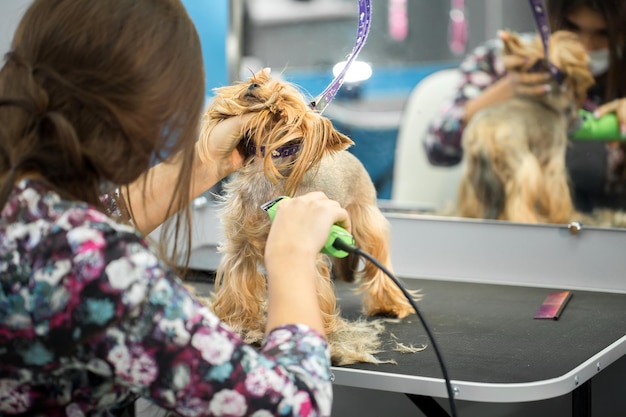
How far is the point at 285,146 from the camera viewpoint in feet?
4.46

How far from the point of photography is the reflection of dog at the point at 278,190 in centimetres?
134

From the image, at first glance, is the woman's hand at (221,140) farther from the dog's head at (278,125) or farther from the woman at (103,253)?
the woman at (103,253)

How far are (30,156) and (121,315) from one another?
185 millimetres

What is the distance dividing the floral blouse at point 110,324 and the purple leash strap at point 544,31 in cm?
146

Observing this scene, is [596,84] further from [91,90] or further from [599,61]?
[91,90]

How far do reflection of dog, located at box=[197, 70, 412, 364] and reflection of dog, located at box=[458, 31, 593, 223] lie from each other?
590 mm

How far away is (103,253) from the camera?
798 millimetres

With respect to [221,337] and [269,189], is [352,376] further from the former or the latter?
[221,337]

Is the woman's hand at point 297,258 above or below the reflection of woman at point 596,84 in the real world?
below

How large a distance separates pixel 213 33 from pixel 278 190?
1146 mm


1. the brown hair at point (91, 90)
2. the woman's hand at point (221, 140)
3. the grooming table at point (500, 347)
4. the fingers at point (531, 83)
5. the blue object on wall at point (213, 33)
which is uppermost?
the blue object on wall at point (213, 33)

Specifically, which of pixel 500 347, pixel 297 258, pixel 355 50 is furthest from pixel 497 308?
pixel 297 258

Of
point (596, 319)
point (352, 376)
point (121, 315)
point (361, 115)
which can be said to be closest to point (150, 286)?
point (121, 315)

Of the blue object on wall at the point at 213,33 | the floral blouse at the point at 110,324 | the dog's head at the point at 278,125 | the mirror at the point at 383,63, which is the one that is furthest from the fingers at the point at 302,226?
the blue object on wall at the point at 213,33
